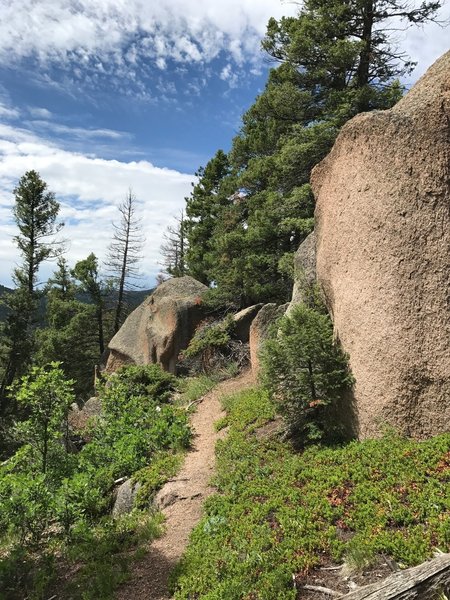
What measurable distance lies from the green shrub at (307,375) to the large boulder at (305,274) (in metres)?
2.14

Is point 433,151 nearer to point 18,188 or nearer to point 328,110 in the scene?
point 328,110

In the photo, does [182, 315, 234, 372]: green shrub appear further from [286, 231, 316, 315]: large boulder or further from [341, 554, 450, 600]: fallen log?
[341, 554, 450, 600]: fallen log

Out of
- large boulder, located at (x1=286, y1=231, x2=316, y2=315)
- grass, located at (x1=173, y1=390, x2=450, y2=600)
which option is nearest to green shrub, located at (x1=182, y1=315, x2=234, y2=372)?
large boulder, located at (x1=286, y1=231, x2=316, y2=315)

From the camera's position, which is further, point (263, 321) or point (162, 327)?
point (162, 327)

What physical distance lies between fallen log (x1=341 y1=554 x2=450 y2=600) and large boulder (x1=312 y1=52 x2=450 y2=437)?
3067 millimetres

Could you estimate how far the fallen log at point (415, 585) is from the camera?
393cm

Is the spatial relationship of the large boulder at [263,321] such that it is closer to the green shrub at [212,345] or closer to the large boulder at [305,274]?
the large boulder at [305,274]

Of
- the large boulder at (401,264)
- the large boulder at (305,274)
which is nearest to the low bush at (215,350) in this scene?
the large boulder at (305,274)

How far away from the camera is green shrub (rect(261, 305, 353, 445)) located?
8.10 metres

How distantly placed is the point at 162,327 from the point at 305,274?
11051 millimetres

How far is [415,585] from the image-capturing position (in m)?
3.95

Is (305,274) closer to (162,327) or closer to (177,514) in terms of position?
(177,514)

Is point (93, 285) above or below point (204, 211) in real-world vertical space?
below

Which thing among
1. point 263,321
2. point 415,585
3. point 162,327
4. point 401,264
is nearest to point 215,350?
point 162,327
